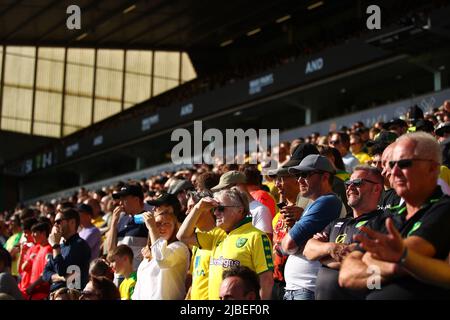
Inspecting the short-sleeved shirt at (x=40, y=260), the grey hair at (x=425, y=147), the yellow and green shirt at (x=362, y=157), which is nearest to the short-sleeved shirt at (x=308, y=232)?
the grey hair at (x=425, y=147)

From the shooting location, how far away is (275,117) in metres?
28.0

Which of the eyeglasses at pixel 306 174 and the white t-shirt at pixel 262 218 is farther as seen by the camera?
the white t-shirt at pixel 262 218

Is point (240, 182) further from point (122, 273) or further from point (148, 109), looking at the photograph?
point (148, 109)

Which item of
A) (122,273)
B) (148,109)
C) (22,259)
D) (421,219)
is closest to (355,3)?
(148,109)

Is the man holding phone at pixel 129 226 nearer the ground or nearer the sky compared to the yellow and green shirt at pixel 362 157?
nearer the ground

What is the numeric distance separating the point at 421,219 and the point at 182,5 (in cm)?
2470

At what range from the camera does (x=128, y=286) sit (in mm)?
5723

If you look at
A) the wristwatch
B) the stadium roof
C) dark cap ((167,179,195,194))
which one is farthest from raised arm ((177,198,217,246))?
the stadium roof

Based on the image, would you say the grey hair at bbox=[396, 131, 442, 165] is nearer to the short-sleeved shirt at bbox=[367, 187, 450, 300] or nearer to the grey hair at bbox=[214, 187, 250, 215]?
the short-sleeved shirt at bbox=[367, 187, 450, 300]

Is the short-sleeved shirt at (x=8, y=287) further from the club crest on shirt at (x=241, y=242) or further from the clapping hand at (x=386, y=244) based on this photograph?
the clapping hand at (x=386, y=244)

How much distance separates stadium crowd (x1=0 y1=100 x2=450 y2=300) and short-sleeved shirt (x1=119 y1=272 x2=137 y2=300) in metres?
0.01

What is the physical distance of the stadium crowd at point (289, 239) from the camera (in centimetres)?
330

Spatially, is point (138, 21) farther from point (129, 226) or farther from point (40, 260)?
point (129, 226)
